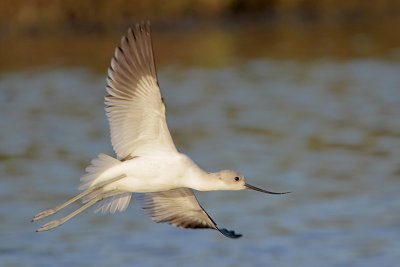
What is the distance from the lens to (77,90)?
15602 millimetres

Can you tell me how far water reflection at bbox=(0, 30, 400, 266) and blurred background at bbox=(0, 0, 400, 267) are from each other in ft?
0.07

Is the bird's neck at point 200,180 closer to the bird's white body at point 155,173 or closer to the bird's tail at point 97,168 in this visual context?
the bird's white body at point 155,173

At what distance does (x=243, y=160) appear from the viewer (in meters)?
12.1

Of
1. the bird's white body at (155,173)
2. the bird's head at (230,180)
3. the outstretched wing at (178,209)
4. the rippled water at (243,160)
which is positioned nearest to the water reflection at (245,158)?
the rippled water at (243,160)

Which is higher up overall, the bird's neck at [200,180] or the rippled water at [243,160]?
the rippled water at [243,160]

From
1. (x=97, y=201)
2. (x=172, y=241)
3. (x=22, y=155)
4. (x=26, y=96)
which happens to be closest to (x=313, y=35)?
(x=26, y=96)

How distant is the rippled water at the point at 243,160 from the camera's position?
9.20m

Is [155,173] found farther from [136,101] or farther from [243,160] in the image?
[243,160]

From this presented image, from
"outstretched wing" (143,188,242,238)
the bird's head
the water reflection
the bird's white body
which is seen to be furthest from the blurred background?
the bird's white body

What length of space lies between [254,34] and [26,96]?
5.86 m

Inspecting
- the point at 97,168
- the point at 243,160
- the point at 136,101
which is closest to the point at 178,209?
the point at 97,168

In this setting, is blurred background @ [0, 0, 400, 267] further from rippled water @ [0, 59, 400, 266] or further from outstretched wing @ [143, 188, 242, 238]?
outstretched wing @ [143, 188, 242, 238]

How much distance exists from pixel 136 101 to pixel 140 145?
27 centimetres

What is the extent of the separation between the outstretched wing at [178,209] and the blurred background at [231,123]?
1343mm
